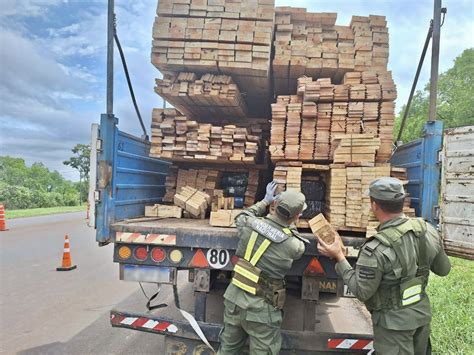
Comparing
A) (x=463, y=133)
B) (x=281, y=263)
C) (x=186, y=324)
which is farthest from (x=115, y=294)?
(x=463, y=133)

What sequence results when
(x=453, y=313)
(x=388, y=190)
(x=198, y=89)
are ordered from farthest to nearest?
1. (x=453, y=313)
2. (x=198, y=89)
3. (x=388, y=190)

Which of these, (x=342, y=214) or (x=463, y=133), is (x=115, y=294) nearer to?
(x=342, y=214)

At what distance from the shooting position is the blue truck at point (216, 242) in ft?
8.67

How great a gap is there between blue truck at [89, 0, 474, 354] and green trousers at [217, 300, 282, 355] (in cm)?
23

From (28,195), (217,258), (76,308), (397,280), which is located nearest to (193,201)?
(217,258)

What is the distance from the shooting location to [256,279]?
2396 millimetres

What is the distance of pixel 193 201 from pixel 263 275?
147 centimetres

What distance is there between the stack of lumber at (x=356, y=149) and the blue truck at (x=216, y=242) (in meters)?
0.41

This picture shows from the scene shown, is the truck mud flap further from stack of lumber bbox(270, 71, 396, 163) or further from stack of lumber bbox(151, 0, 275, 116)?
stack of lumber bbox(151, 0, 275, 116)

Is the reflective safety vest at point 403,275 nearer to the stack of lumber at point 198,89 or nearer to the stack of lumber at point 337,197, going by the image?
the stack of lumber at point 337,197

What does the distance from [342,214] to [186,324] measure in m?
1.61

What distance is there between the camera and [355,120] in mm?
3268

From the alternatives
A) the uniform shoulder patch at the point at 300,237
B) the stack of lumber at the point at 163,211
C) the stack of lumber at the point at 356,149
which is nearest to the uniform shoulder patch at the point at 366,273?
the uniform shoulder patch at the point at 300,237

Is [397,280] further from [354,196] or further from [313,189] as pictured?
[313,189]
